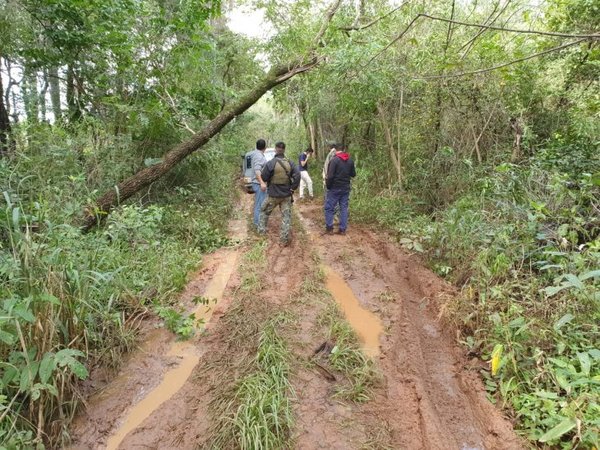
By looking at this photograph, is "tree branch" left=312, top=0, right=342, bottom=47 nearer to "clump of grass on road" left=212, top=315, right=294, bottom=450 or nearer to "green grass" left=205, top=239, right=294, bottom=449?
"green grass" left=205, top=239, right=294, bottom=449

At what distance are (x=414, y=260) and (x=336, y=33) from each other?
14.3 feet

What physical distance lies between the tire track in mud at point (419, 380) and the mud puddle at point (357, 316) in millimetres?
87

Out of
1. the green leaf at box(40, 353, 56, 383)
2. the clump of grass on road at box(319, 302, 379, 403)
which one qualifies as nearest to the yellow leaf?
the clump of grass on road at box(319, 302, 379, 403)

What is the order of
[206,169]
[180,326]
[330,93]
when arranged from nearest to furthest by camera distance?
1. [180,326]
2. [206,169]
3. [330,93]

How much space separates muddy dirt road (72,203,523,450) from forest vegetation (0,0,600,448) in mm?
217

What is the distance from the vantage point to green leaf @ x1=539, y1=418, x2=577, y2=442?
2312 millimetres

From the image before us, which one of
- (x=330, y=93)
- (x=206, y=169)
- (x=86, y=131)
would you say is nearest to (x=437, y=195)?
(x=330, y=93)

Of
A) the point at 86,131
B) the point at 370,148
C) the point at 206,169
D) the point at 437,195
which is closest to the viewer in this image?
the point at 86,131

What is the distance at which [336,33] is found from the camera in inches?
261

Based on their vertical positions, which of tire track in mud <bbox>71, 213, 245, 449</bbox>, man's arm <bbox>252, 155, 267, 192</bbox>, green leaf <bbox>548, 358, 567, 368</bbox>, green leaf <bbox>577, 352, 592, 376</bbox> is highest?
man's arm <bbox>252, 155, 267, 192</bbox>

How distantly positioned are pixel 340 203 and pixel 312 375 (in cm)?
446

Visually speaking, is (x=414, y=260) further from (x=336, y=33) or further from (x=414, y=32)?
(x=414, y=32)

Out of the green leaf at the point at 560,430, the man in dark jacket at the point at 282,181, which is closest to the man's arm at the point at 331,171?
the man in dark jacket at the point at 282,181

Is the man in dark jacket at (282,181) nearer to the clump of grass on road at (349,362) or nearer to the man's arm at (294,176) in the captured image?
the man's arm at (294,176)
